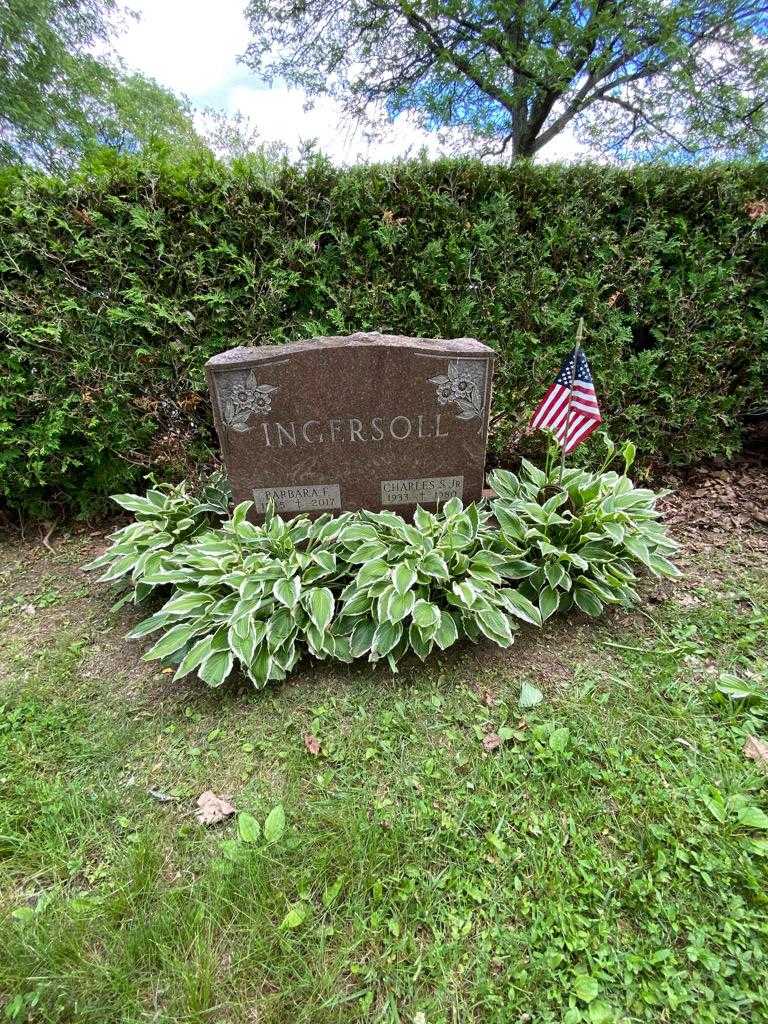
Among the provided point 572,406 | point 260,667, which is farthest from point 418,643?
point 572,406

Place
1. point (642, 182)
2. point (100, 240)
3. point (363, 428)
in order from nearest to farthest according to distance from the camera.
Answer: point (363, 428) < point (100, 240) < point (642, 182)

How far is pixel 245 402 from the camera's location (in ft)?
9.09

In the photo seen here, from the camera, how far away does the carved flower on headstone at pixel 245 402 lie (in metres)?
2.74

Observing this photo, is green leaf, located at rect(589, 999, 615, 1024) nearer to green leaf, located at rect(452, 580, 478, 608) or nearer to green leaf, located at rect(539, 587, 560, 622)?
green leaf, located at rect(452, 580, 478, 608)

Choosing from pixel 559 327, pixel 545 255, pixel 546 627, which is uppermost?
pixel 545 255

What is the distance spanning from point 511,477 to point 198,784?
7.94ft

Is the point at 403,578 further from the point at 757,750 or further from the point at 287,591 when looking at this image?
the point at 757,750

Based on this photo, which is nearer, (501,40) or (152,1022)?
(152,1022)

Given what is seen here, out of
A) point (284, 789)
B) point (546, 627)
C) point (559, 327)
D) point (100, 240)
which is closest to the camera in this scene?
point (284, 789)

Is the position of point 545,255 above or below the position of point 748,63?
below

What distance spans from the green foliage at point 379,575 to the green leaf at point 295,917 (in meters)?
0.94

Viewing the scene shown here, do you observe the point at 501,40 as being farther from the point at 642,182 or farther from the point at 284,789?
the point at 284,789

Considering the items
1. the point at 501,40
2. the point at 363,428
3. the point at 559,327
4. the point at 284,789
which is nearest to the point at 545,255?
the point at 559,327

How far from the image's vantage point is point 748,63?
8508 millimetres
